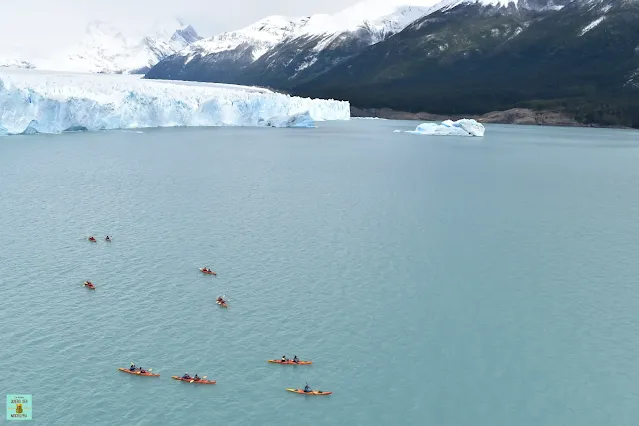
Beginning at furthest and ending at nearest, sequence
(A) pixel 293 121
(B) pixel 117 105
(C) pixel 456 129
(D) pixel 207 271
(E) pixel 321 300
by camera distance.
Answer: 1. (A) pixel 293 121
2. (C) pixel 456 129
3. (B) pixel 117 105
4. (D) pixel 207 271
5. (E) pixel 321 300

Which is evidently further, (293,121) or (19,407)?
(293,121)

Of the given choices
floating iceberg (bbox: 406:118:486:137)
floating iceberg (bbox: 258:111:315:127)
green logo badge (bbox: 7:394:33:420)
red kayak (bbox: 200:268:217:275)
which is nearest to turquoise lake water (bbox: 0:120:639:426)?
green logo badge (bbox: 7:394:33:420)

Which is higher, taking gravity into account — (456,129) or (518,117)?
(518,117)

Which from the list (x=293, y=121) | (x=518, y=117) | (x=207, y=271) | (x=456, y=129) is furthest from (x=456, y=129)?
(x=207, y=271)

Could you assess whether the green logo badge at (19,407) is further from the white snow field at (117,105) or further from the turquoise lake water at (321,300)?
the white snow field at (117,105)

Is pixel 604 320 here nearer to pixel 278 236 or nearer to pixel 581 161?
pixel 278 236

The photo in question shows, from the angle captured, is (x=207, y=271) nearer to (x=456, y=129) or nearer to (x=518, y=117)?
(x=456, y=129)

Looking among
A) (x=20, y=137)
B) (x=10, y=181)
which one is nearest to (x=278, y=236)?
(x=10, y=181)
